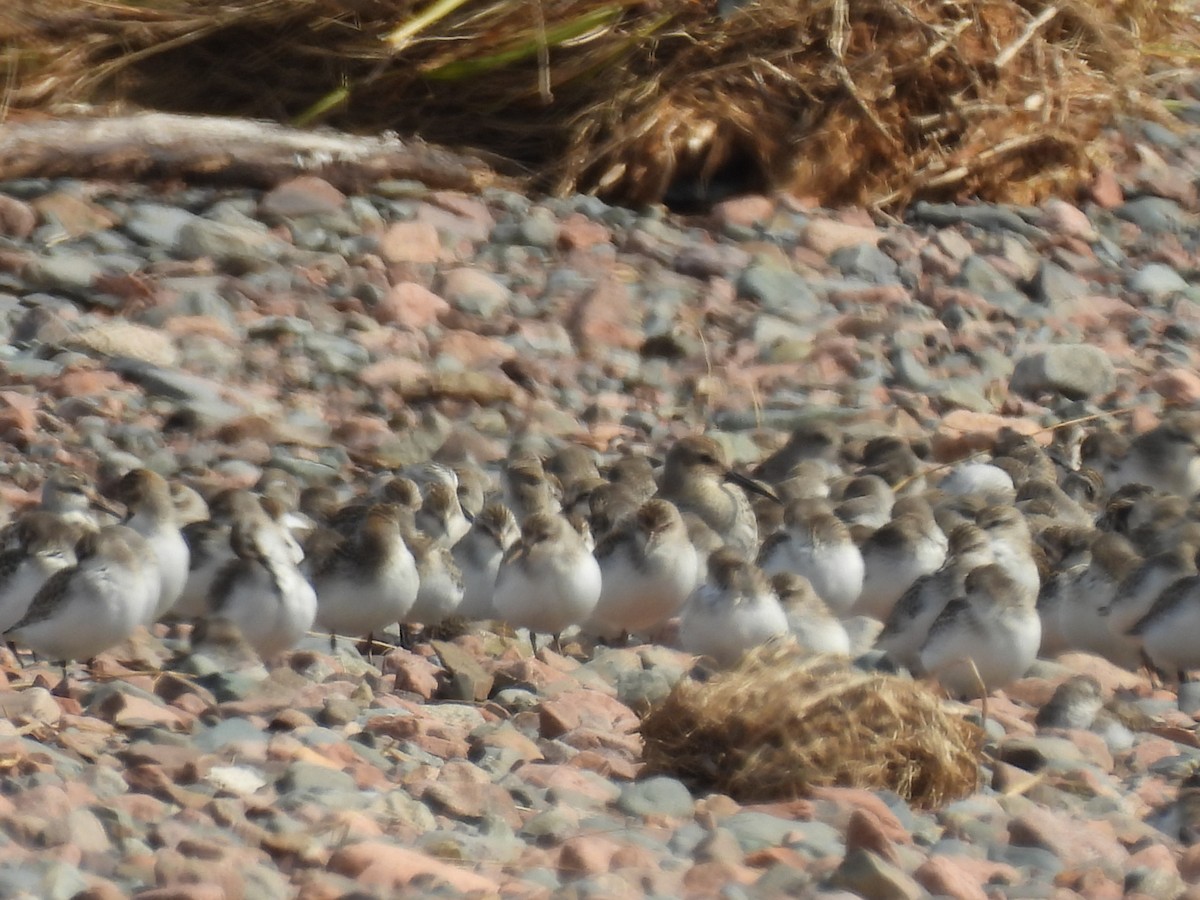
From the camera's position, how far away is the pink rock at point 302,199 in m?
13.5

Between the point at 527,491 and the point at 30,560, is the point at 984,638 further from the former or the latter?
the point at 30,560

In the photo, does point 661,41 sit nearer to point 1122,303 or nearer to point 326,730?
point 1122,303

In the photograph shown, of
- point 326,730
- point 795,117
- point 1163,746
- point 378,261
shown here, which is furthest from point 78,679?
point 795,117

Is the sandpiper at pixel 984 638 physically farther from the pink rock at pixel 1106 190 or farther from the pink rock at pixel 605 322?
the pink rock at pixel 1106 190

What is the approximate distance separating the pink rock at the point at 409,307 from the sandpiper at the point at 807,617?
418cm

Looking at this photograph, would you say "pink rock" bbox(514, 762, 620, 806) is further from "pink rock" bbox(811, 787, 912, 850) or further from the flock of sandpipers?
the flock of sandpipers

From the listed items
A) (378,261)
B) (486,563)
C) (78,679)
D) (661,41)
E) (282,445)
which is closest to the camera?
(78,679)

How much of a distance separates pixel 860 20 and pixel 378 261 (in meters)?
3.69

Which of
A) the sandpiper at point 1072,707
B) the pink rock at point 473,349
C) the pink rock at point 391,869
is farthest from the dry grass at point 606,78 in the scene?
the pink rock at point 391,869

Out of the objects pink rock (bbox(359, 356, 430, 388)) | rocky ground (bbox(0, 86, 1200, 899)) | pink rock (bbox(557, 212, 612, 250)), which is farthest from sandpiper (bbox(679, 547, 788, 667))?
pink rock (bbox(557, 212, 612, 250))

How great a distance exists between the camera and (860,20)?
1490cm

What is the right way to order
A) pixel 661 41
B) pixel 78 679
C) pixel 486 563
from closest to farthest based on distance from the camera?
pixel 78 679 < pixel 486 563 < pixel 661 41

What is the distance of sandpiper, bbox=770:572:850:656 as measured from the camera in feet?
29.3

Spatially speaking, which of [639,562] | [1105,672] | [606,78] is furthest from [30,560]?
[606,78]
